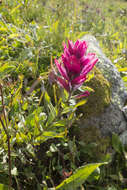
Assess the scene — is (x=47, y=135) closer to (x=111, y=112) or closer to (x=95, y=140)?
(x=95, y=140)

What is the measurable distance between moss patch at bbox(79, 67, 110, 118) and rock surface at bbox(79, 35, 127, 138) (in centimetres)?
5

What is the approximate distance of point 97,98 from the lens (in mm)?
2088

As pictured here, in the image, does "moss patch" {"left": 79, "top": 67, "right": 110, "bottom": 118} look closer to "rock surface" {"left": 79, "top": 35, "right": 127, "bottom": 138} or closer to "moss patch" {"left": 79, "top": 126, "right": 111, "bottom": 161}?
"rock surface" {"left": 79, "top": 35, "right": 127, "bottom": 138}

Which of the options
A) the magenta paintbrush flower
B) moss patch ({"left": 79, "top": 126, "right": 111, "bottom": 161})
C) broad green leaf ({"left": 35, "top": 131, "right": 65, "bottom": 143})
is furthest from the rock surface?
the magenta paintbrush flower

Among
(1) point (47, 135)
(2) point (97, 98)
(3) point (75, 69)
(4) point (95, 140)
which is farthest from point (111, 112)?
(3) point (75, 69)

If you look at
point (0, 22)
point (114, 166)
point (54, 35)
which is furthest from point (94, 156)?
point (0, 22)

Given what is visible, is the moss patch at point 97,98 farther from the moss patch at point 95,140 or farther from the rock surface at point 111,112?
the moss patch at point 95,140

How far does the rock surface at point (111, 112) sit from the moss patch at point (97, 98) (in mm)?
48

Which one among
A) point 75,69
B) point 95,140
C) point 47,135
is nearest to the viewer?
point 75,69

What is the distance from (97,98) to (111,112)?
0.25 meters

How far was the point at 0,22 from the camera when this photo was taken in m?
2.41

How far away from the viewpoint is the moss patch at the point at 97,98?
80.5 inches

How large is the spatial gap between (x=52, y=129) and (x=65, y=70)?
0.60 meters

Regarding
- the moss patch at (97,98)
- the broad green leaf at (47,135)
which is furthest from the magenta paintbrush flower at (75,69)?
the moss patch at (97,98)
